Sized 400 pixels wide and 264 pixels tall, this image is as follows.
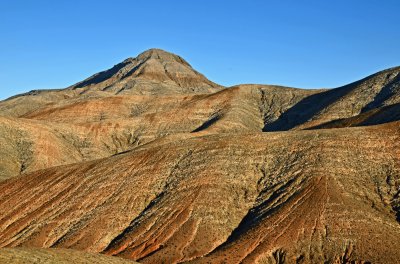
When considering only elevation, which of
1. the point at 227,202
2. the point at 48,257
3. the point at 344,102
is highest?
the point at 344,102

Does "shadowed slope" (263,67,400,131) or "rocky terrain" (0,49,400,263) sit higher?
"shadowed slope" (263,67,400,131)

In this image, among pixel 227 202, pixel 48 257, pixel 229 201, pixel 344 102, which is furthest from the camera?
pixel 344 102

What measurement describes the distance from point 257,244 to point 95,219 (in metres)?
21.2

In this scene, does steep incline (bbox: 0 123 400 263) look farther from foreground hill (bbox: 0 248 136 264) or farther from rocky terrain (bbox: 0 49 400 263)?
foreground hill (bbox: 0 248 136 264)

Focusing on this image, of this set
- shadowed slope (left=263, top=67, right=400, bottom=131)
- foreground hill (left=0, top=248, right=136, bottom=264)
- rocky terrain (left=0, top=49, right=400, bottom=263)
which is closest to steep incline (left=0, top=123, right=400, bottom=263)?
rocky terrain (left=0, top=49, right=400, bottom=263)

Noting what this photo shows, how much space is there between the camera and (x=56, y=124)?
128 m

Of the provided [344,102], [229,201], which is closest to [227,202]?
[229,201]

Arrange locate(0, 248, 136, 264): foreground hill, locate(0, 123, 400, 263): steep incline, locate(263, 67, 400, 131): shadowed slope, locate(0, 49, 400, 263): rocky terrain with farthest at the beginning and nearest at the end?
locate(263, 67, 400, 131): shadowed slope → locate(0, 123, 400, 263): steep incline → locate(0, 49, 400, 263): rocky terrain → locate(0, 248, 136, 264): foreground hill

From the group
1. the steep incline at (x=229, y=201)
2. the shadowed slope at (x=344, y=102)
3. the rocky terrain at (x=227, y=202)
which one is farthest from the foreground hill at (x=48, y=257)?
the shadowed slope at (x=344, y=102)

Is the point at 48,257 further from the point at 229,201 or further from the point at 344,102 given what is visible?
the point at 344,102

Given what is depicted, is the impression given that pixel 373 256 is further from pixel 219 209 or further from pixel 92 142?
pixel 92 142

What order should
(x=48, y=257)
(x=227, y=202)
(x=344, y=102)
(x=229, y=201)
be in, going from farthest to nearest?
(x=344, y=102), (x=229, y=201), (x=227, y=202), (x=48, y=257)

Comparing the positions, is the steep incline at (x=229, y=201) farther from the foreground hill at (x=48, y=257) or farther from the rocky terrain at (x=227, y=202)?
the foreground hill at (x=48, y=257)

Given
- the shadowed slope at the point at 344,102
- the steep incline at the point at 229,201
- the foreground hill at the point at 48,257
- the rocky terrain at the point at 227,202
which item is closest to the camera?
the foreground hill at the point at 48,257
